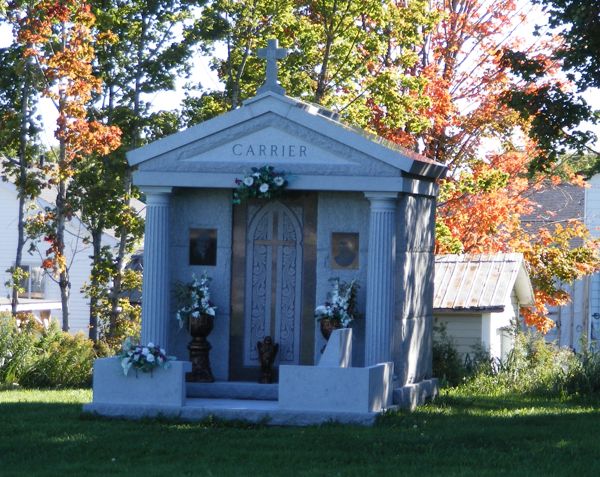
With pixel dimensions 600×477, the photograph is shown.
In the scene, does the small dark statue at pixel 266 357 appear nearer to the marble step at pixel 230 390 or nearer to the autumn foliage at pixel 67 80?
the marble step at pixel 230 390

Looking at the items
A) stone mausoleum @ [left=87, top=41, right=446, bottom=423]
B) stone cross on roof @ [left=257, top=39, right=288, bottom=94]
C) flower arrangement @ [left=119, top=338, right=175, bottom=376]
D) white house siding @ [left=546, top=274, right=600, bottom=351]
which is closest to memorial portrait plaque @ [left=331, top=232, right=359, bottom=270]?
stone mausoleum @ [left=87, top=41, right=446, bottom=423]

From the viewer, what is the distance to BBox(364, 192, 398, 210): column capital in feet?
51.7

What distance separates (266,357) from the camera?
53.8ft

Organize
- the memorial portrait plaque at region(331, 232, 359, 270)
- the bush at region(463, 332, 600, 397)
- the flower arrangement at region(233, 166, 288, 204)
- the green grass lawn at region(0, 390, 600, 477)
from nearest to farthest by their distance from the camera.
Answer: the green grass lawn at region(0, 390, 600, 477), the flower arrangement at region(233, 166, 288, 204), the memorial portrait plaque at region(331, 232, 359, 270), the bush at region(463, 332, 600, 397)

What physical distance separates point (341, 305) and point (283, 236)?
1459mm

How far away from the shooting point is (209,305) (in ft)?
54.1

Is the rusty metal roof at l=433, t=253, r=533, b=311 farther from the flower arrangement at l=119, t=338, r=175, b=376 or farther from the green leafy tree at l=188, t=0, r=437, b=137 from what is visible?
the flower arrangement at l=119, t=338, r=175, b=376

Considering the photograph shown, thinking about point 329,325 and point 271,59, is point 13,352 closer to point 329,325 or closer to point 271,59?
point 329,325

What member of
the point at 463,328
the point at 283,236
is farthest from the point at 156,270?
the point at 463,328

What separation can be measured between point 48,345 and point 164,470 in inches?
399

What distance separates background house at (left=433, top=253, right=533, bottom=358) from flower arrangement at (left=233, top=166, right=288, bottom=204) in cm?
930

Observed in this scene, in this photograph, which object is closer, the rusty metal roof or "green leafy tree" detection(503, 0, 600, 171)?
"green leafy tree" detection(503, 0, 600, 171)

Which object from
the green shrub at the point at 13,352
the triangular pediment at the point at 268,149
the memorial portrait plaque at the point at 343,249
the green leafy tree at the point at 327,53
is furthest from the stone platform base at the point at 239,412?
the green leafy tree at the point at 327,53

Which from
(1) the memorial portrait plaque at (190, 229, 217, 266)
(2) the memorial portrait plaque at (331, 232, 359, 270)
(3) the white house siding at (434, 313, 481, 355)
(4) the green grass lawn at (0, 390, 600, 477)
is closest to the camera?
(4) the green grass lawn at (0, 390, 600, 477)
